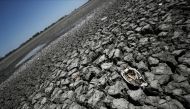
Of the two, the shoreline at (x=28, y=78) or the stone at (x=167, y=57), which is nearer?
the stone at (x=167, y=57)

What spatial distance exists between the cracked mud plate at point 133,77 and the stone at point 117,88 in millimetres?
105

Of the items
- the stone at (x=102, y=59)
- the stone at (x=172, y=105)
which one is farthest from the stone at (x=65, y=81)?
the stone at (x=172, y=105)

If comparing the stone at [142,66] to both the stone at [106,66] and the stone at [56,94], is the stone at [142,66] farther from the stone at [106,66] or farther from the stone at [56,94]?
the stone at [56,94]

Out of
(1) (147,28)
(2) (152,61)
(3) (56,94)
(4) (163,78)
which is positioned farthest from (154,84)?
(3) (56,94)

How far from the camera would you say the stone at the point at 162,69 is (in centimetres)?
210

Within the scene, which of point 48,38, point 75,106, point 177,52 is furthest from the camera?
point 48,38

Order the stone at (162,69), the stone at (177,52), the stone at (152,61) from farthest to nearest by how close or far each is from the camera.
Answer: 1. the stone at (152,61)
2. the stone at (177,52)
3. the stone at (162,69)

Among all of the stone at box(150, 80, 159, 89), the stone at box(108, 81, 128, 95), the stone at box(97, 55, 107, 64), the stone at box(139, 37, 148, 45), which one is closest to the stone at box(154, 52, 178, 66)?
the stone at box(150, 80, 159, 89)

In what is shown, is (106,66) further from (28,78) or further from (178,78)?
(28,78)

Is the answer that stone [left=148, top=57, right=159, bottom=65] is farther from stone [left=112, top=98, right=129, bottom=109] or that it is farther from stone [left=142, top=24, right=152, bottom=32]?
stone [left=142, top=24, right=152, bottom=32]

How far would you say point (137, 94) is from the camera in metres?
2.07

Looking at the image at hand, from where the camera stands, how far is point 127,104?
2035mm

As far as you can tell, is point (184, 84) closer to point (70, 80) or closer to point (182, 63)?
point (182, 63)

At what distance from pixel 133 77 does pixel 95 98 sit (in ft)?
2.12
